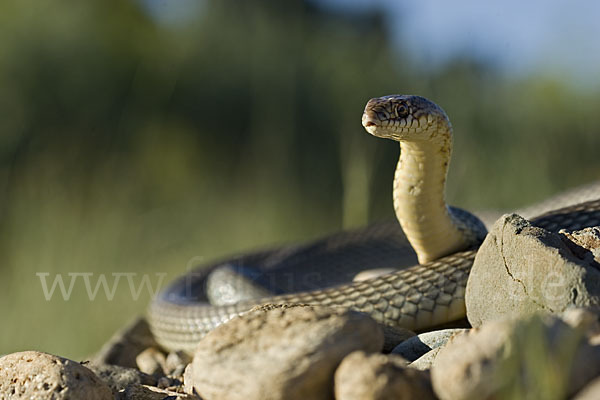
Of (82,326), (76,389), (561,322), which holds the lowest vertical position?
(82,326)

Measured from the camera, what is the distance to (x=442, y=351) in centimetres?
226

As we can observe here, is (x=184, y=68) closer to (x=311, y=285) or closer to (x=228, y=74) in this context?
(x=228, y=74)

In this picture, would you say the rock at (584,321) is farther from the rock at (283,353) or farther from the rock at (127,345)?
the rock at (127,345)

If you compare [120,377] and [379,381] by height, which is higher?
[379,381]

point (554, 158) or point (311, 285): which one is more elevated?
point (554, 158)

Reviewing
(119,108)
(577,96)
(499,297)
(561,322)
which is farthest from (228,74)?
(561,322)

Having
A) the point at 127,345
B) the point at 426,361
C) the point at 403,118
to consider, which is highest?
the point at 403,118

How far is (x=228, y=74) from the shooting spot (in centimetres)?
1264

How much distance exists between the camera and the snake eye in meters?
3.91

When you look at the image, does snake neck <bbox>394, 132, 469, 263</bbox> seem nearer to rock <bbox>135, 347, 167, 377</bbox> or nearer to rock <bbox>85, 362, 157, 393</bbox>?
rock <bbox>85, 362, 157, 393</bbox>

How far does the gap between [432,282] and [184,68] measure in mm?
9250

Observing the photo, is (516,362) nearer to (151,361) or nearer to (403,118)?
(403,118)

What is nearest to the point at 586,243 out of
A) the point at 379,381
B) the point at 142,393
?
the point at 379,381

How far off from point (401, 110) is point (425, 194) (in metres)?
0.56
